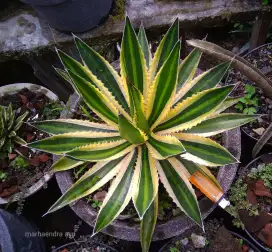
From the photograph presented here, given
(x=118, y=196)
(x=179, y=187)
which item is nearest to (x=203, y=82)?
(x=179, y=187)

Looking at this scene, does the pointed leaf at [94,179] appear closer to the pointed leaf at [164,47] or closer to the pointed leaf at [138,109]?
the pointed leaf at [138,109]

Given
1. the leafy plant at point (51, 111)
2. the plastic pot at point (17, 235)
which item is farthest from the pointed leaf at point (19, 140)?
the plastic pot at point (17, 235)

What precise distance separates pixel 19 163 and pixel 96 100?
2.27ft

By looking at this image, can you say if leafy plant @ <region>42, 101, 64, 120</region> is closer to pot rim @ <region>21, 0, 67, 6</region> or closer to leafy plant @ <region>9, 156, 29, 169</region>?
leafy plant @ <region>9, 156, 29, 169</region>

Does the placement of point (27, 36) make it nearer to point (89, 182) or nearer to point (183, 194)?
point (89, 182)

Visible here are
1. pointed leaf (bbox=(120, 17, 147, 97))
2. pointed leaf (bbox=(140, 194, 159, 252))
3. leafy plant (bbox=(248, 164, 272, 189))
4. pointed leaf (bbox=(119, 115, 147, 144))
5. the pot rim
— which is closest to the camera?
pointed leaf (bbox=(119, 115, 147, 144))

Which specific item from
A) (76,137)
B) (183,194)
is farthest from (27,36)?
(183,194)

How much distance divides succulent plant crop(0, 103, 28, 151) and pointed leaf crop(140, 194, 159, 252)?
742 millimetres

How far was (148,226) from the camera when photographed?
126 centimetres

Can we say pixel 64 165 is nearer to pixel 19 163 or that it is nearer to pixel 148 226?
pixel 148 226

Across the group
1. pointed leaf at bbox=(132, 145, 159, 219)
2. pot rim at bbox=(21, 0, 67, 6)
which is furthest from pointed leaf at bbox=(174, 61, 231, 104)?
pot rim at bbox=(21, 0, 67, 6)

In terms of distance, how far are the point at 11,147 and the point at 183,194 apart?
91 centimetres

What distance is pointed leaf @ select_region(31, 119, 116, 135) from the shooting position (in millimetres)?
1280

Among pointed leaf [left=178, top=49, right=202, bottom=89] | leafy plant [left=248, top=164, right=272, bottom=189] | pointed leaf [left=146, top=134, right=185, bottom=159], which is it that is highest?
pointed leaf [left=178, top=49, right=202, bottom=89]
